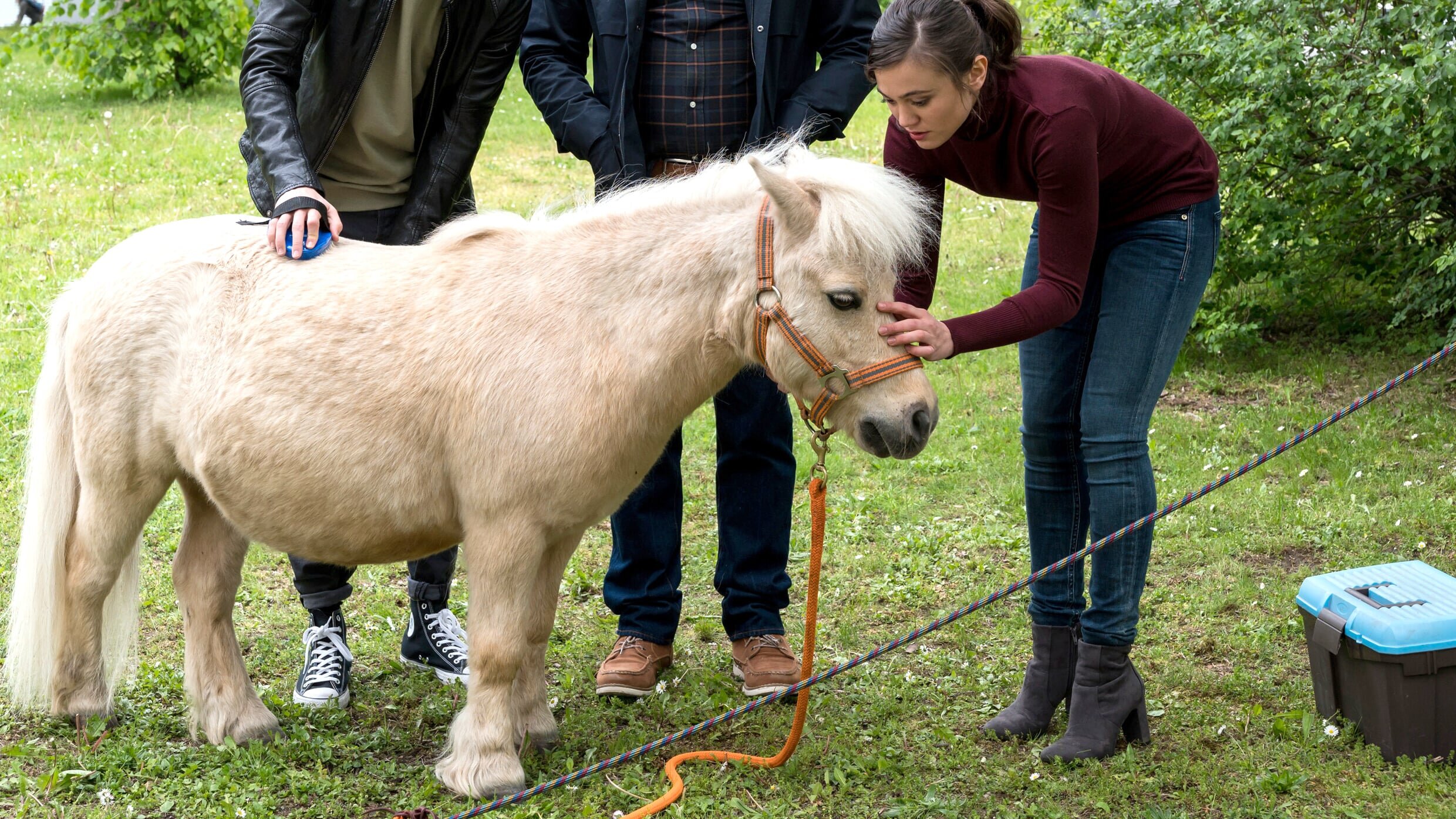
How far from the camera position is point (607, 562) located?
209 inches

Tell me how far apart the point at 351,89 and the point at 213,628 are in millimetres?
1773

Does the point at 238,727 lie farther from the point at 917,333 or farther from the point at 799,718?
the point at 917,333

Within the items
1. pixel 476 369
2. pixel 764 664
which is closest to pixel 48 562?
pixel 476 369

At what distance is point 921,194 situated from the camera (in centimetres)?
333

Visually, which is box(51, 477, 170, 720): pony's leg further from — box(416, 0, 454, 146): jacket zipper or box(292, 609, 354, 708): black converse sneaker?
box(416, 0, 454, 146): jacket zipper

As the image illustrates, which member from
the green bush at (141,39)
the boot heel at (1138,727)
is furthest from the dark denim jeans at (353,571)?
the green bush at (141,39)

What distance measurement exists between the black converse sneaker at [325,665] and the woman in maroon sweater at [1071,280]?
2.21 m

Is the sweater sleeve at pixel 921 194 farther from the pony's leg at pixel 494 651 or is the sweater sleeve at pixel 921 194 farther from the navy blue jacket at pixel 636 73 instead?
the pony's leg at pixel 494 651

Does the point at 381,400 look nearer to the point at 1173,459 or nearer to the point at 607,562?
the point at 607,562

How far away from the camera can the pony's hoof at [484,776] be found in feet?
11.0

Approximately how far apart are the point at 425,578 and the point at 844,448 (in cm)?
290

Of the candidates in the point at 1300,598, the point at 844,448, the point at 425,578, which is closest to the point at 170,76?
the point at 844,448

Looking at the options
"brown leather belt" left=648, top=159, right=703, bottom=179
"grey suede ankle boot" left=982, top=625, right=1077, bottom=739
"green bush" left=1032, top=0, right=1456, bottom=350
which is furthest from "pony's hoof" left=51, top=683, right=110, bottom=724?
"green bush" left=1032, top=0, right=1456, bottom=350

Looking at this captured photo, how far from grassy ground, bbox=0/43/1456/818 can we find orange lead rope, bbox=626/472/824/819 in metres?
0.06
